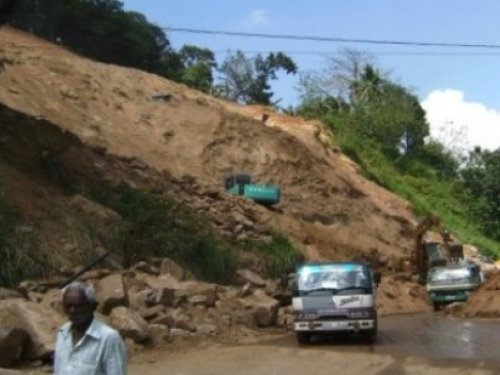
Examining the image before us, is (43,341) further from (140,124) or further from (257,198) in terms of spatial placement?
(140,124)

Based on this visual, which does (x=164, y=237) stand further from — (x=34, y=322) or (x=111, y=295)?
(x=34, y=322)

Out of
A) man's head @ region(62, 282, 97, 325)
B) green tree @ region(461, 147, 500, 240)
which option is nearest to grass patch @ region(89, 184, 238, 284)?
man's head @ region(62, 282, 97, 325)

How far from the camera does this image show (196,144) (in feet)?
145

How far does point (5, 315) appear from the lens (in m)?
16.5

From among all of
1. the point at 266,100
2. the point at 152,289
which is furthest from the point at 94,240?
the point at 266,100

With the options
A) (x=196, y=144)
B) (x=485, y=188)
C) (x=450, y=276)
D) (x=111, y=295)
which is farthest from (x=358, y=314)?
(x=485, y=188)

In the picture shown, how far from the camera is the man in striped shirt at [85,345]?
521cm

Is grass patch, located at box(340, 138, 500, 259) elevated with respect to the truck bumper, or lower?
elevated

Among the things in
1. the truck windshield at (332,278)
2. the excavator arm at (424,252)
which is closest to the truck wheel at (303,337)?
the truck windshield at (332,278)

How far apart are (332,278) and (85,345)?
16.5 m

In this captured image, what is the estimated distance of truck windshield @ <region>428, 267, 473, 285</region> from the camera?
33450mm

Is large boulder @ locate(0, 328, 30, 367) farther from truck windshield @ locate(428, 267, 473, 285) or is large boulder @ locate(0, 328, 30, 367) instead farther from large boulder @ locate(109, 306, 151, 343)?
truck windshield @ locate(428, 267, 473, 285)

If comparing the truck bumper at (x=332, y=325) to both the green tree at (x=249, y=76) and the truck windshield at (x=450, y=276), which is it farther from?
the green tree at (x=249, y=76)

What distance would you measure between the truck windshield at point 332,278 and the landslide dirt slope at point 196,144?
39.9 feet
